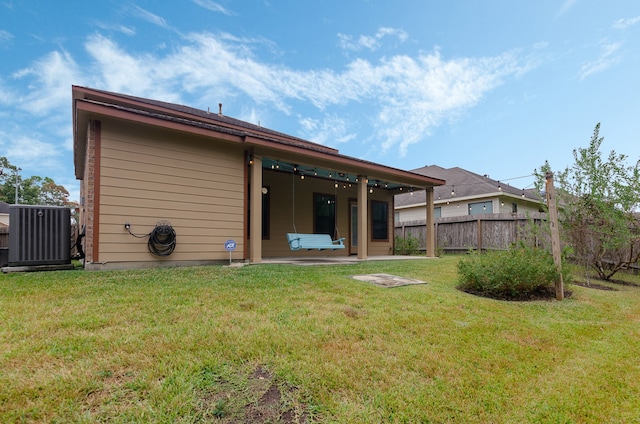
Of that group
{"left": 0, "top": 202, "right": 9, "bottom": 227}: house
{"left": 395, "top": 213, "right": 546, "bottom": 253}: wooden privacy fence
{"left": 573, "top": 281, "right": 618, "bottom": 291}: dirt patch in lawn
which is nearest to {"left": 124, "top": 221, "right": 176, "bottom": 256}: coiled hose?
{"left": 573, "top": 281, "right": 618, "bottom": 291}: dirt patch in lawn

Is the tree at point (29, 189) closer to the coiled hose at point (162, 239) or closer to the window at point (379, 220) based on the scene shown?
the window at point (379, 220)

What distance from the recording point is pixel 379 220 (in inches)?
485

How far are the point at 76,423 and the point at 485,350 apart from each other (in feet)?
9.27

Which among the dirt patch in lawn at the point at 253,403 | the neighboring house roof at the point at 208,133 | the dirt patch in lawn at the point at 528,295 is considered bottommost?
the dirt patch in lawn at the point at 528,295

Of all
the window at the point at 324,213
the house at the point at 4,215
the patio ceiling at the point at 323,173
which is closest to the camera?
the patio ceiling at the point at 323,173

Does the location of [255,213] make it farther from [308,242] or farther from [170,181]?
[170,181]

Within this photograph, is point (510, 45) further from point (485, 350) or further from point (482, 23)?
point (485, 350)

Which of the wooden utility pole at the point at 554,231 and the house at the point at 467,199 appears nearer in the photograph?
the wooden utility pole at the point at 554,231

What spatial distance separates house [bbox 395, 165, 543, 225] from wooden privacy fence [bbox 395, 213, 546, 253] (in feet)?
9.04

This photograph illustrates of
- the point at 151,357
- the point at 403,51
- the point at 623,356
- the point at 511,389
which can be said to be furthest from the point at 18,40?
the point at 623,356

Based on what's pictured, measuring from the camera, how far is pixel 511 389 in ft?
6.88

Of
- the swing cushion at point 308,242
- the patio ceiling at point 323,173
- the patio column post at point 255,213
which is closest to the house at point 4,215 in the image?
the patio ceiling at point 323,173

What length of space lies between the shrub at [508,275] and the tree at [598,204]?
2.30m

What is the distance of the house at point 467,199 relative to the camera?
52.6ft
